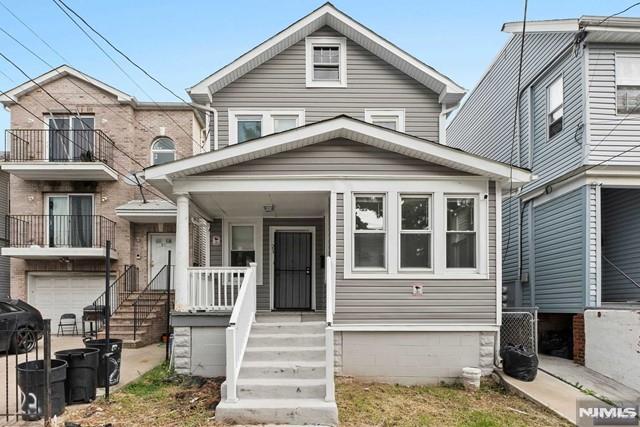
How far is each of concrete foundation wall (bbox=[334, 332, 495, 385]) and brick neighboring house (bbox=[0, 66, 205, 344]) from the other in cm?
831

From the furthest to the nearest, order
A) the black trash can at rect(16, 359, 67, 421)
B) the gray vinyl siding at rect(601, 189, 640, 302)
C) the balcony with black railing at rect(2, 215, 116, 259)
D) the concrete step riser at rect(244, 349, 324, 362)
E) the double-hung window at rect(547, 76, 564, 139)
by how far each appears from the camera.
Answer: the balcony with black railing at rect(2, 215, 116, 259) < the double-hung window at rect(547, 76, 564, 139) < the gray vinyl siding at rect(601, 189, 640, 302) < the concrete step riser at rect(244, 349, 324, 362) < the black trash can at rect(16, 359, 67, 421)

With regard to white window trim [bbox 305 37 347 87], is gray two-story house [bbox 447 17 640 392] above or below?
below

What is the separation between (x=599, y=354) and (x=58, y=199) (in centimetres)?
1505

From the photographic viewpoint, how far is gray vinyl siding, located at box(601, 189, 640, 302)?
959cm

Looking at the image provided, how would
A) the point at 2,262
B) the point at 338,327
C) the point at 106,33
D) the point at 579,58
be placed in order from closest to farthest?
the point at 338,327 < the point at 579,58 < the point at 106,33 < the point at 2,262

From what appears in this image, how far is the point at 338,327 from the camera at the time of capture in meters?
7.53

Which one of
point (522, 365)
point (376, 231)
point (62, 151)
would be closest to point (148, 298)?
point (62, 151)

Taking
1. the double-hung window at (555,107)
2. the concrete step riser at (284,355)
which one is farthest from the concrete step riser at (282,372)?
the double-hung window at (555,107)

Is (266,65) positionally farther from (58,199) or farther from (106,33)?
(58,199)

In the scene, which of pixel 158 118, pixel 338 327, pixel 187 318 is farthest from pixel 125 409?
pixel 158 118

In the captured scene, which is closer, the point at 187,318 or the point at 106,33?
the point at 187,318

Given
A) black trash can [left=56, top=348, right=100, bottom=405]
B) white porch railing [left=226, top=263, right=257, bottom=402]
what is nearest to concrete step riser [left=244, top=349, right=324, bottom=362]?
white porch railing [left=226, top=263, right=257, bottom=402]

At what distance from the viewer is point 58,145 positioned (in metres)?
14.3

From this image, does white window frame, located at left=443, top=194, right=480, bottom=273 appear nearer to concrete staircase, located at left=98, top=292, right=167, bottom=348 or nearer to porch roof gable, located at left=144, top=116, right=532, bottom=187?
porch roof gable, located at left=144, top=116, right=532, bottom=187
